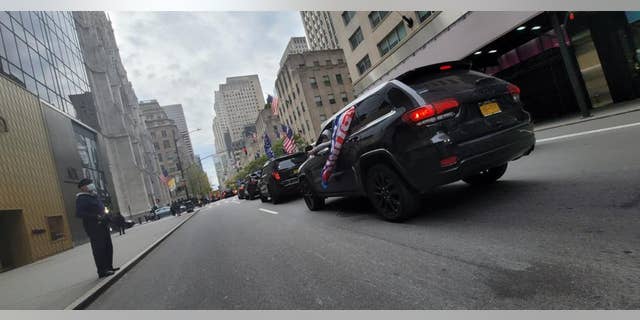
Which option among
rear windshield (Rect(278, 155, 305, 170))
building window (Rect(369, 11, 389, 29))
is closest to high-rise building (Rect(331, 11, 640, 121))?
building window (Rect(369, 11, 389, 29))

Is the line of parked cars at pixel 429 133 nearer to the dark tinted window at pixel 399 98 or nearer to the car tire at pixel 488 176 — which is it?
the dark tinted window at pixel 399 98

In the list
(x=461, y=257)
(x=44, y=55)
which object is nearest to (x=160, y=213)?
(x=44, y=55)

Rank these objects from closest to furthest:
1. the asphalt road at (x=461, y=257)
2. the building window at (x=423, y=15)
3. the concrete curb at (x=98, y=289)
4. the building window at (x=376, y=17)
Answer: the asphalt road at (x=461, y=257) → the concrete curb at (x=98, y=289) → the building window at (x=423, y=15) → the building window at (x=376, y=17)

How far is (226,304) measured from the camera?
134 inches

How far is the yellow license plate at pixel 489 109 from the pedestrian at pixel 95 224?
6509mm

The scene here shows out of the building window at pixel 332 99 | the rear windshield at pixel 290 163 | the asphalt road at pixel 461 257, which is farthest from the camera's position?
the building window at pixel 332 99

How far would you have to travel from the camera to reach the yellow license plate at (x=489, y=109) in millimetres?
4332

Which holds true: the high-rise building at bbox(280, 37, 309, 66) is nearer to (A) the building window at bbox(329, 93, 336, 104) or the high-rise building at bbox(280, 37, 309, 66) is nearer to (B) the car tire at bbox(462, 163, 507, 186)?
(A) the building window at bbox(329, 93, 336, 104)

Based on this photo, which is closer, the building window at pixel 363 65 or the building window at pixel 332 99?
the building window at pixel 363 65

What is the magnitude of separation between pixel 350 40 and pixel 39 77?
22.9m

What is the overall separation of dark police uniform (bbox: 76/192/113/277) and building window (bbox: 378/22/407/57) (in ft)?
69.9

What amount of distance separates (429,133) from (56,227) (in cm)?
1616

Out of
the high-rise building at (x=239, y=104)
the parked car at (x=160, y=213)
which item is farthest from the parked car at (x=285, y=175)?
the high-rise building at (x=239, y=104)

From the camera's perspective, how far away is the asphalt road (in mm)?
2463
